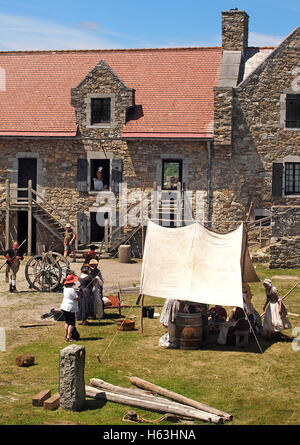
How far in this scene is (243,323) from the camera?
15.4m

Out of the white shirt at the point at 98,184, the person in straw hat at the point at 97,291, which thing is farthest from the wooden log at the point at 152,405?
the white shirt at the point at 98,184

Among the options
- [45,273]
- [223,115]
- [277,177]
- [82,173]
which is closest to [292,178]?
[277,177]

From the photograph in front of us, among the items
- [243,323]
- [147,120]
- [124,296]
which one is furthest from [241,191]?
[243,323]

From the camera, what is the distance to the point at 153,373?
13391 mm

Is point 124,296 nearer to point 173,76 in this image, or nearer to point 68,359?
point 68,359

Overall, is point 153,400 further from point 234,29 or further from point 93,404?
point 234,29

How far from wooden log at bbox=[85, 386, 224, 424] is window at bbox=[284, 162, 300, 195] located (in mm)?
18221

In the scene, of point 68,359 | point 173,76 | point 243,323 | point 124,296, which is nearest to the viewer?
point 68,359

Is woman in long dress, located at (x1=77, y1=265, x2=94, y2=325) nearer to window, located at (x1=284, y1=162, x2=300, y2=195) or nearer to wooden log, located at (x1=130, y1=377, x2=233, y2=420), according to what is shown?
wooden log, located at (x1=130, y1=377, x2=233, y2=420)

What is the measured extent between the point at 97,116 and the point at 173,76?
156 inches

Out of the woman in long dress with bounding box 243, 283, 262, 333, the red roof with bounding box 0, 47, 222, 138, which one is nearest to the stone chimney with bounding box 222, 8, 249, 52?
the red roof with bounding box 0, 47, 222, 138

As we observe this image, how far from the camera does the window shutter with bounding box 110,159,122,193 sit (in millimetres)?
29031

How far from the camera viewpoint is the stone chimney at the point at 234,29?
30.6m

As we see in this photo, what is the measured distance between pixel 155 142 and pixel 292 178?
18.9 feet
